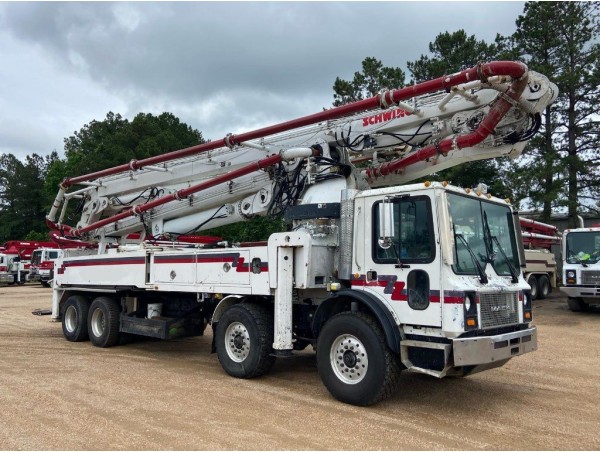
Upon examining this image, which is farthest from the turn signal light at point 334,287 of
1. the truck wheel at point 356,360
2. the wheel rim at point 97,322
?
the wheel rim at point 97,322

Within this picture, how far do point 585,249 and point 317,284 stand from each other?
1209cm

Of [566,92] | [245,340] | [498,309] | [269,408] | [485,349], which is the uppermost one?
[566,92]

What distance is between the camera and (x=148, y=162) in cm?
1020

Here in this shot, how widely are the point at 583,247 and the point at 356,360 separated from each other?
1251cm

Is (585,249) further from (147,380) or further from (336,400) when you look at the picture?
(147,380)

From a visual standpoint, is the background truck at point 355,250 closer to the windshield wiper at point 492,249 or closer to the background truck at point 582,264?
the windshield wiper at point 492,249

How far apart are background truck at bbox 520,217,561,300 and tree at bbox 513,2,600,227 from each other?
2.53 meters

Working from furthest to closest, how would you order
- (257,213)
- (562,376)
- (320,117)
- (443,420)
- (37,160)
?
1. (37,160)
2. (257,213)
3. (562,376)
4. (320,117)
5. (443,420)

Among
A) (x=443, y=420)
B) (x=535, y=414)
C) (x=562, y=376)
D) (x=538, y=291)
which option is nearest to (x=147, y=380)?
(x=443, y=420)

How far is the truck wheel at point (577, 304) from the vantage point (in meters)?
16.5

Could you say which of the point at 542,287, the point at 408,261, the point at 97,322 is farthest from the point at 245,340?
the point at 542,287

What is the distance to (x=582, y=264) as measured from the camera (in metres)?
15.6

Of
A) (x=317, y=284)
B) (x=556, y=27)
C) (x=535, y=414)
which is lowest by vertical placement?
(x=535, y=414)

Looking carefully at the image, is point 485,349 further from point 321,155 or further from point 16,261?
point 16,261
